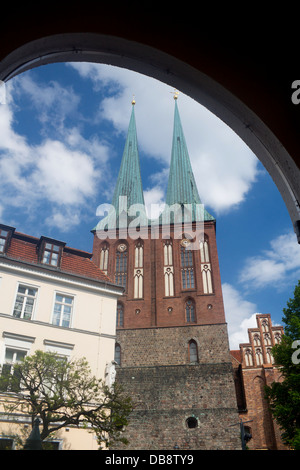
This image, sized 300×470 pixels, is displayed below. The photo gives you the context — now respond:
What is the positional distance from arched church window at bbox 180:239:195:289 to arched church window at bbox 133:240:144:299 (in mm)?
2727

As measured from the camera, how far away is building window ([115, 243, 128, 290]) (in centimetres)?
2621

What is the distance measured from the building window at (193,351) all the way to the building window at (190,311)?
1.37 m

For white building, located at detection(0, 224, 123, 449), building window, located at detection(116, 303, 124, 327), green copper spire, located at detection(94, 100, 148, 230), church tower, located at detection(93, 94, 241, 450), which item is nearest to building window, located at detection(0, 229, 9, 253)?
white building, located at detection(0, 224, 123, 449)

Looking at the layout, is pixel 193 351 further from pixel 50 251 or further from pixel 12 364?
pixel 12 364

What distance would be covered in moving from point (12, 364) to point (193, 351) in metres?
16.3

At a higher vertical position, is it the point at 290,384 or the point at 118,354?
the point at 118,354

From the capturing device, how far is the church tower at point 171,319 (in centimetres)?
2138

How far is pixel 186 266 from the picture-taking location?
26359 mm

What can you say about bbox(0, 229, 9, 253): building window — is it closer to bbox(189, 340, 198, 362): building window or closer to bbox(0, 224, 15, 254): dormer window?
bbox(0, 224, 15, 254): dormer window

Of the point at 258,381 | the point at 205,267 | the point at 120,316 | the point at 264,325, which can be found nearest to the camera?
the point at 120,316

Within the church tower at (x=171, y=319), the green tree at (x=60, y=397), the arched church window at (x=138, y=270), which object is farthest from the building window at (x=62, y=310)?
the arched church window at (x=138, y=270)

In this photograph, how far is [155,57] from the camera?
1.65m

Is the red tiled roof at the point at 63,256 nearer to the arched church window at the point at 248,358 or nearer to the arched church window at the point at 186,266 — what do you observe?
the arched church window at the point at 186,266

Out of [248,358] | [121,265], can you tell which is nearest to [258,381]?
[248,358]
